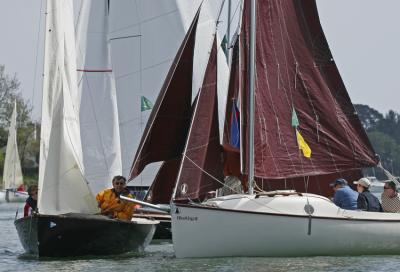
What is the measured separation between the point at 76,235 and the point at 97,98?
11.6 metres

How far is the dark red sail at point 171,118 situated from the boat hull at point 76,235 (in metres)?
1.21

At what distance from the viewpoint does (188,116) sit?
28828 mm

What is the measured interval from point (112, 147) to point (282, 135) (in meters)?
10.8

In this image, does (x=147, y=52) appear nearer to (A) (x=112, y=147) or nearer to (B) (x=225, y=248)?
(A) (x=112, y=147)

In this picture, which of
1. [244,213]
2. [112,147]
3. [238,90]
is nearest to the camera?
[244,213]

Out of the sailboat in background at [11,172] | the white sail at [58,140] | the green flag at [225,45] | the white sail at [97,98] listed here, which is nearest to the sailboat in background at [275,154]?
the white sail at [58,140]

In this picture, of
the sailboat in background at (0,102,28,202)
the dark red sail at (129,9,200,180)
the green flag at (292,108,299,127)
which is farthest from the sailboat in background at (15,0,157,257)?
the sailboat in background at (0,102,28,202)

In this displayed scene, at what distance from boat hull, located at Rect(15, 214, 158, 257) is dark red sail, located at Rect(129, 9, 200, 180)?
47.6 inches

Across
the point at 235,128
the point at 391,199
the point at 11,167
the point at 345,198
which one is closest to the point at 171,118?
the point at 235,128

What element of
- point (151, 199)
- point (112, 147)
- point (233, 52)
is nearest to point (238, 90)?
point (233, 52)

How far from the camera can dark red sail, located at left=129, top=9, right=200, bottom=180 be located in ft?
92.2

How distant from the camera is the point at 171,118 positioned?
2848 cm

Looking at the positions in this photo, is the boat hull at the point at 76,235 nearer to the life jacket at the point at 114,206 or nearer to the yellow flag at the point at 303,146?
the life jacket at the point at 114,206

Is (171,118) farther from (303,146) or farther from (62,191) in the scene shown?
(303,146)
